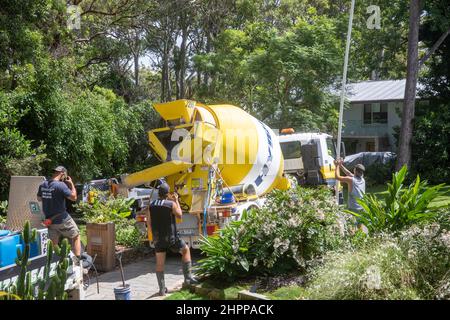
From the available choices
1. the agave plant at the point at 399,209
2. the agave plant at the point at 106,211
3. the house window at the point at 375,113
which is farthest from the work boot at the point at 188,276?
the house window at the point at 375,113

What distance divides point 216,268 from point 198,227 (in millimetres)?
2362

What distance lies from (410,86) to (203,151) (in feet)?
47.4

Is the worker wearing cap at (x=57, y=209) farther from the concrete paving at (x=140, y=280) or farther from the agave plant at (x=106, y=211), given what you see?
the agave plant at (x=106, y=211)

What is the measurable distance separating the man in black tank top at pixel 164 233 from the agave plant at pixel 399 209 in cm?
270

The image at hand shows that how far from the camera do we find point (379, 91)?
3550 cm

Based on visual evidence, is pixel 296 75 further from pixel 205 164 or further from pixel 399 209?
pixel 399 209

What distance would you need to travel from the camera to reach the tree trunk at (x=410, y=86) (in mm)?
20656

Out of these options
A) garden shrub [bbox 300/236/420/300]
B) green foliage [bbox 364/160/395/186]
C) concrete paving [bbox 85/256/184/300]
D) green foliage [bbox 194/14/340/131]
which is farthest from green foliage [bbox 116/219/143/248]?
green foliage [bbox 364/160/395/186]

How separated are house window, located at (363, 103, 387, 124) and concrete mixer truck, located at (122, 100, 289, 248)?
26.4 metres

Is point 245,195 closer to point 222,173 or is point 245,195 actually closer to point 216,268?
point 222,173

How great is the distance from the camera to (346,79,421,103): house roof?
3372cm

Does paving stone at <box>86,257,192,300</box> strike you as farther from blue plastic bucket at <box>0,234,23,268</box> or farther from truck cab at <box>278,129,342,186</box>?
truck cab at <box>278,129,342,186</box>
